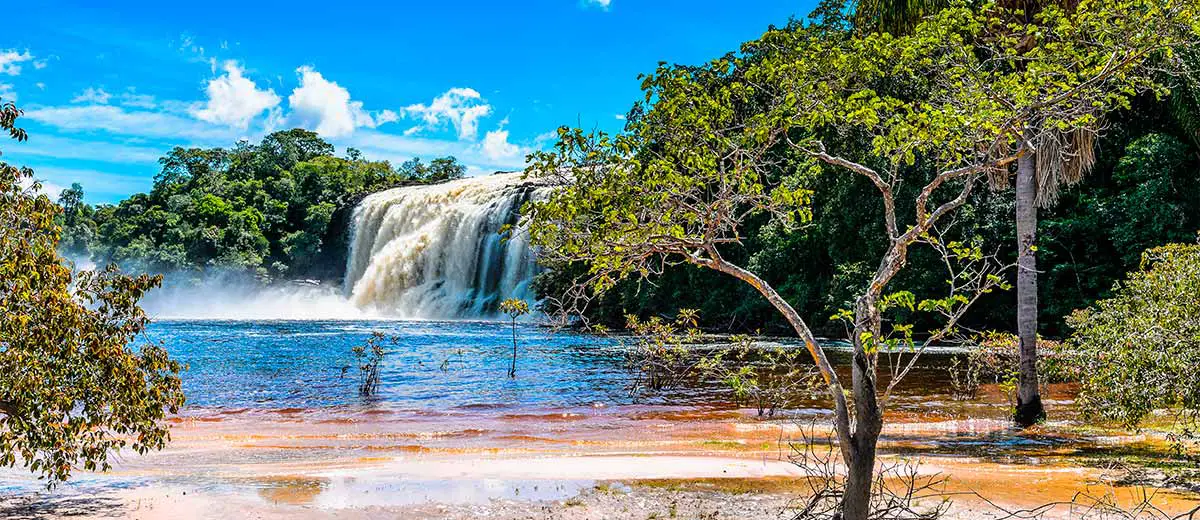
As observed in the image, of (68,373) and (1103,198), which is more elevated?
(1103,198)

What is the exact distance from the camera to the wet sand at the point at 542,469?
322 inches

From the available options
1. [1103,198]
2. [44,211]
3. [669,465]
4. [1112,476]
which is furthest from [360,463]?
[1103,198]

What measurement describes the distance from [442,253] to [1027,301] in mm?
41440

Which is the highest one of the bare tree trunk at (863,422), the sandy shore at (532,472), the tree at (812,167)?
the tree at (812,167)

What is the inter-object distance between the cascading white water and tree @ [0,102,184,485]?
38233mm

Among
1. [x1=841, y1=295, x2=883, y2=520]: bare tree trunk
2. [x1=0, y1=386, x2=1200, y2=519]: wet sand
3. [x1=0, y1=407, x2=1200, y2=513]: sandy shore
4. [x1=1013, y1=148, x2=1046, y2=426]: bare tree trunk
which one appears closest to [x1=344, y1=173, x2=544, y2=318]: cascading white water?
[x1=0, y1=386, x2=1200, y2=519]: wet sand

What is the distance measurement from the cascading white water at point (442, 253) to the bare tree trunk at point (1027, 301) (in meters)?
34.3

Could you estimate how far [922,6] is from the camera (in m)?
12.9

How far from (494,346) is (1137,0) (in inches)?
1042

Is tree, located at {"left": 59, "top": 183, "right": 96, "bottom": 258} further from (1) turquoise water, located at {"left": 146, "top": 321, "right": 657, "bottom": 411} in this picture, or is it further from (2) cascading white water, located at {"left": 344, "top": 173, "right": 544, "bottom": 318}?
(1) turquoise water, located at {"left": 146, "top": 321, "right": 657, "bottom": 411}

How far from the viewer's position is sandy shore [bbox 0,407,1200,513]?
8.15 m

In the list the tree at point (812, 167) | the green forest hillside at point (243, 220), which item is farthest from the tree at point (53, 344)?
the green forest hillside at point (243, 220)

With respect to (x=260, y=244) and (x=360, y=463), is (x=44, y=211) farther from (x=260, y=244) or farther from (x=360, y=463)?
(x=260, y=244)

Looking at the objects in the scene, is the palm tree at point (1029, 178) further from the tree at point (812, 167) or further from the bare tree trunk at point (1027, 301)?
the tree at point (812, 167)
